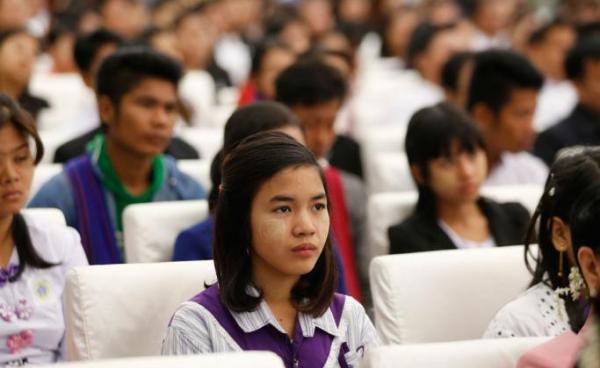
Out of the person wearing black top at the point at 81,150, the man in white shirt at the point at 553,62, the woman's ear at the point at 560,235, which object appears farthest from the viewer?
the man in white shirt at the point at 553,62

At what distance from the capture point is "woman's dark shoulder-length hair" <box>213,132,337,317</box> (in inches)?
76.2

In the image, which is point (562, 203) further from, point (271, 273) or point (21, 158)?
point (21, 158)

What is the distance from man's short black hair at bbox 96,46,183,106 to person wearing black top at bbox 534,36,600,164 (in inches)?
71.4

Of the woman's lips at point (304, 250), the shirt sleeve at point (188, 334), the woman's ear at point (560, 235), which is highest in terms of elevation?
the woman's lips at point (304, 250)

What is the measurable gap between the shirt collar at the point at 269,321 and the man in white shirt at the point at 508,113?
1.78 meters

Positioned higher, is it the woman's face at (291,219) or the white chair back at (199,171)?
→ the woman's face at (291,219)

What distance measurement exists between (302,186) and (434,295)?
1.93 feet

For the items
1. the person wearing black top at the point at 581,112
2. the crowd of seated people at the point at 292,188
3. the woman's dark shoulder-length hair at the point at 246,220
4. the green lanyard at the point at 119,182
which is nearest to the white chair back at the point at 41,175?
the crowd of seated people at the point at 292,188

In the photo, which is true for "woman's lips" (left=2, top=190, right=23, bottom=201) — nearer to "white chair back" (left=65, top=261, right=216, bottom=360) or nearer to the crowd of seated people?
the crowd of seated people

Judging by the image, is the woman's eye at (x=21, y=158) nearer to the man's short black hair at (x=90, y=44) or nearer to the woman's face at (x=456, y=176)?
the woman's face at (x=456, y=176)

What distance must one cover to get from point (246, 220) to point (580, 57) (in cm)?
324

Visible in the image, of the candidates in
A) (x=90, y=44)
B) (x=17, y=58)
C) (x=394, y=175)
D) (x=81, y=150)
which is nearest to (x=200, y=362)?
(x=394, y=175)

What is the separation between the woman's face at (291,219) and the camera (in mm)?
1918

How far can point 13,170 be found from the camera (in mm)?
2334
